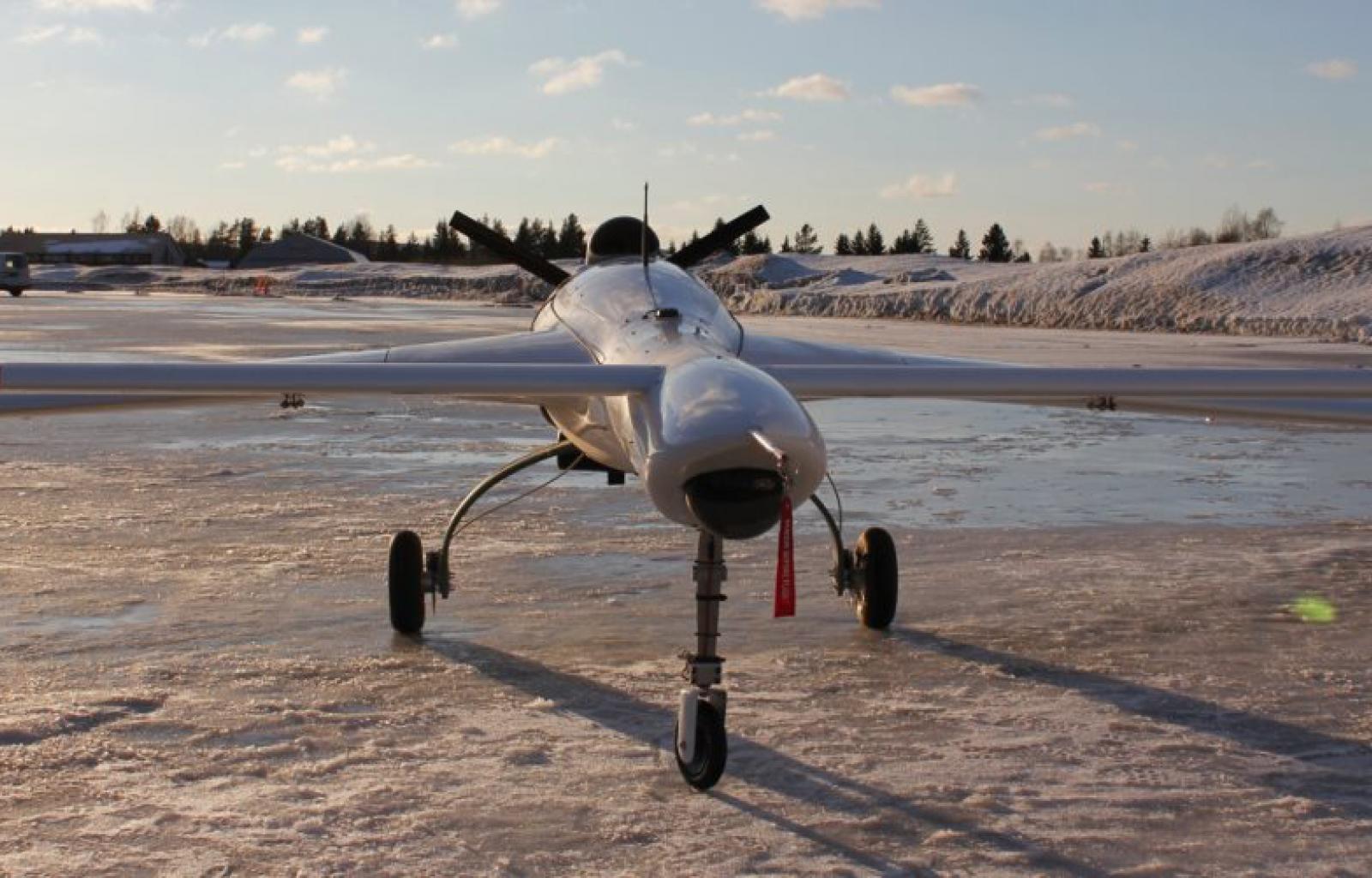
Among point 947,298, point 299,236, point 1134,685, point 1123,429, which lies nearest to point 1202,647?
point 1134,685

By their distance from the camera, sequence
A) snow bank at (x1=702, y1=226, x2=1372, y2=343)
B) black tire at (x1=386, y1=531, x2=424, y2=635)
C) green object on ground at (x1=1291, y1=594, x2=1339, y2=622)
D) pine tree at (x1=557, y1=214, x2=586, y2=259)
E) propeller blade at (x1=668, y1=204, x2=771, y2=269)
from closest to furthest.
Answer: black tire at (x1=386, y1=531, x2=424, y2=635) → green object on ground at (x1=1291, y1=594, x2=1339, y2=622) → propeller blade at (x1=668, y1=204, x2=771, y2=269) → snow bank at (x1=702, y1=226, x2=1372, y2=343) → pine tree at (x1=557, y1=214, x2=586, y2=259)

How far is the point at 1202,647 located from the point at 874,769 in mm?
2514

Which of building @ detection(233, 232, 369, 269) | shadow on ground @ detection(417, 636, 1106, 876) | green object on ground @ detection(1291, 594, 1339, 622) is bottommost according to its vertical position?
shadow on ground @ detection(417, 636, 1106, 876)

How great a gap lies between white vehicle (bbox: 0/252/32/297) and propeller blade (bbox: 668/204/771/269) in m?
73.5

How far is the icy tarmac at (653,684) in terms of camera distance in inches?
180

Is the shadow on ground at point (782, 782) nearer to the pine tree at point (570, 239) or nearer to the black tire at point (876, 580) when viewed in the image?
the black tire at point (876, 580)

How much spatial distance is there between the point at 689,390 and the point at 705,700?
1.06 m

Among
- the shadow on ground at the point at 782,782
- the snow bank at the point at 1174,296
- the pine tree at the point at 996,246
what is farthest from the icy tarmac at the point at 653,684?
the pine tree at the point at 996,246

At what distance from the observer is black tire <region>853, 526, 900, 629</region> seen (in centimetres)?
739

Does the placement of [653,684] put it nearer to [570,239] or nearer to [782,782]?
[782,782]

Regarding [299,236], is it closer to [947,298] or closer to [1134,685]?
[947,298]

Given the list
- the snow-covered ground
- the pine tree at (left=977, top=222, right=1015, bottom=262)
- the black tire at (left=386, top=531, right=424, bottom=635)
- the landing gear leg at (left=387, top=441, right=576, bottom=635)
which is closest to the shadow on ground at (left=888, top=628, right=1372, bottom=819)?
the landing gear leg at (left=387, top=441, right=576, bottom=635)

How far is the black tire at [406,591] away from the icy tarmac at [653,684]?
134 mm

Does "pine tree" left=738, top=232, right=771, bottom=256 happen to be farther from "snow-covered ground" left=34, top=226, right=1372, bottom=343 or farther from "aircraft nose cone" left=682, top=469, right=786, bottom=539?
"aircraft nose cone" left=682, top=469, right=786, bottom=539
